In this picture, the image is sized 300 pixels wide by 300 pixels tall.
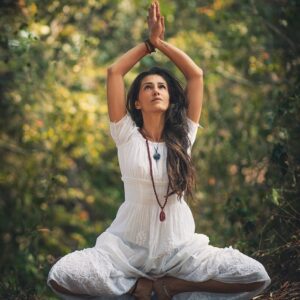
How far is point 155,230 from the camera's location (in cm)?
448

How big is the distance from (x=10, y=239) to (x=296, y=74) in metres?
3.85

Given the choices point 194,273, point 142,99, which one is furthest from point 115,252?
point 142,99

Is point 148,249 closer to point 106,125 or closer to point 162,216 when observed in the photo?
point 162,216

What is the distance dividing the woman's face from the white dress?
0.20m

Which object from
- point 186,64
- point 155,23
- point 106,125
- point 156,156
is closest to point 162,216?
point 156,156

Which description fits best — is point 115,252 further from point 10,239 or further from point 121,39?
point 121,39

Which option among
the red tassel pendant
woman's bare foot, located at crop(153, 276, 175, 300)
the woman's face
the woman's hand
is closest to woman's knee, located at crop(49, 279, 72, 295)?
woman's bare foot, located at crop(153, 276, 175, 300)

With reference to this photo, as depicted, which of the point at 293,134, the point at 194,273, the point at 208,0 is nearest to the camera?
the point at 194,273

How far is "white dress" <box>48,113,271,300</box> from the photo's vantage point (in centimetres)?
434

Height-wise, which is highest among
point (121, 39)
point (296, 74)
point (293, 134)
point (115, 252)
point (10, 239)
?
point (121, 39)

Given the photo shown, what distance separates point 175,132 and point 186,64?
1.46 ft

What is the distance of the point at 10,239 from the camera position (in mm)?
8500

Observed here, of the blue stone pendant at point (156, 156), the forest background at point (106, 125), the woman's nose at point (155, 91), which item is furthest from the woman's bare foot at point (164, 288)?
the woman's nose at point (155, 91)

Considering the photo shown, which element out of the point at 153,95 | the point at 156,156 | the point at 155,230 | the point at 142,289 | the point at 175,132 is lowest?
the point at 142,289
